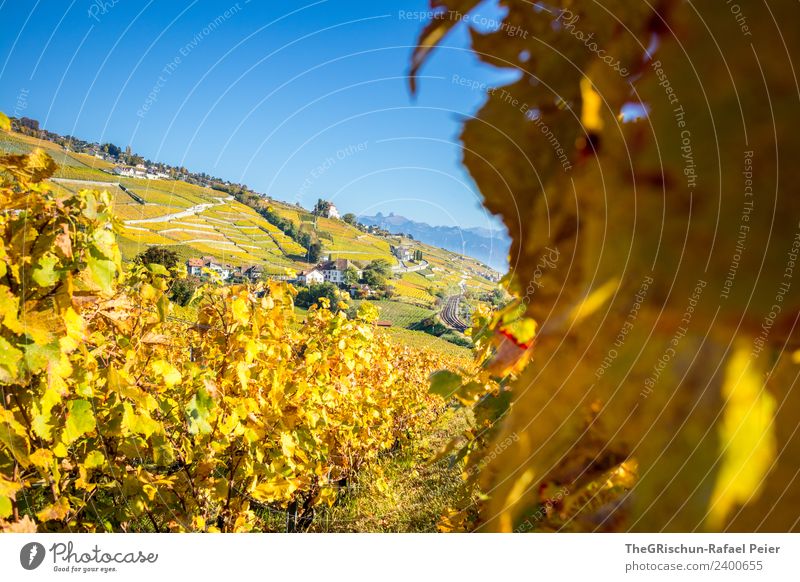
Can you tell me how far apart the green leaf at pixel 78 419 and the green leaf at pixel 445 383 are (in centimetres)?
113

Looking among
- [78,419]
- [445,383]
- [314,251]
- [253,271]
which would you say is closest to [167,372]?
[78,419]

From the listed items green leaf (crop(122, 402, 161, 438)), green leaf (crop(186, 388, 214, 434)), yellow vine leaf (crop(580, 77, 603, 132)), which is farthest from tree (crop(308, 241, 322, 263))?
yellow vine leaf (crop(580, 77, 603, 132))

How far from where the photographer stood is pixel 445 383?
0.75 meters

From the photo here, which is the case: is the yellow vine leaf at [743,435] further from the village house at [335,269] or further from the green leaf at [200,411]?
the village house at [335,269]

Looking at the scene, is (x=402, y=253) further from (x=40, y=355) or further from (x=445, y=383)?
(x=445, y=383)

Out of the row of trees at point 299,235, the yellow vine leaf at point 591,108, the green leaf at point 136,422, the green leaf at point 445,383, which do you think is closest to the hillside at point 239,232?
the row of trees at point 299,235

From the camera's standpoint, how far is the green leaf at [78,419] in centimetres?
139

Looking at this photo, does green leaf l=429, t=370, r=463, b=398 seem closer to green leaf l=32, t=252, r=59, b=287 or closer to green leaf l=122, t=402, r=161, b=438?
green leaf l=32, t=252, r=59, b=287

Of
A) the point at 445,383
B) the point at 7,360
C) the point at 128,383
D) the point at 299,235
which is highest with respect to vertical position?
the point at 299,235

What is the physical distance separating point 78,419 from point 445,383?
118cm

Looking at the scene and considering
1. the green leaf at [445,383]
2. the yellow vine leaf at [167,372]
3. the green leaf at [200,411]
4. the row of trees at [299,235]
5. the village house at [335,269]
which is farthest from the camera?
the village house at [335,269]

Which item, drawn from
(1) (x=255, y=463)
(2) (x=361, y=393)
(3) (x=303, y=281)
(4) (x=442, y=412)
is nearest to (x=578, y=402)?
(1) (x=255, y=463)

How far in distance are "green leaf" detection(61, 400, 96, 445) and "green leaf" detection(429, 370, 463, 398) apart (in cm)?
113

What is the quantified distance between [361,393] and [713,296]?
433 centimetres
